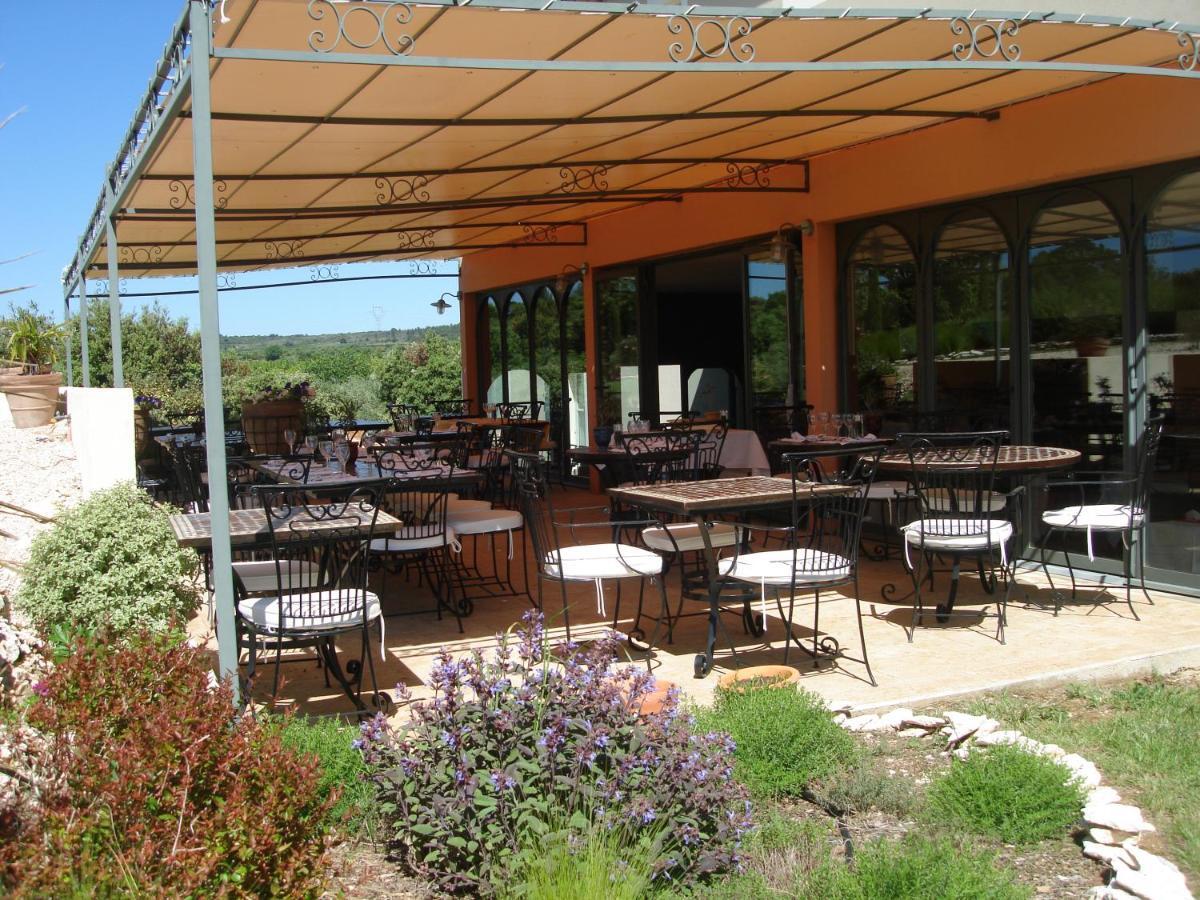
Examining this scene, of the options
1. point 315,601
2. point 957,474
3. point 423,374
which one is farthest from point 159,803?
point 423,374

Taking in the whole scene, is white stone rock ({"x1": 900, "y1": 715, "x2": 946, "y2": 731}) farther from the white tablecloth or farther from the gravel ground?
the white tablecloth

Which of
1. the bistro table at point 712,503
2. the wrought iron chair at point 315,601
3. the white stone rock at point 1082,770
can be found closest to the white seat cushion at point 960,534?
the bistro table at point 712,503

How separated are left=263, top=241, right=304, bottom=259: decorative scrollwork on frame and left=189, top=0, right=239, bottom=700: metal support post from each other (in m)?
7.39

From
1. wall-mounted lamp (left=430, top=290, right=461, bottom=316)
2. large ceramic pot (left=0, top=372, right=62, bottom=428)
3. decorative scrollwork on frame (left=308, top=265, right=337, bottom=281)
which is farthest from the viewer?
wall-mounted lamp (left=430, top=290, right=461, bottom=316)

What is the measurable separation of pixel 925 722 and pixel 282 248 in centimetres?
919

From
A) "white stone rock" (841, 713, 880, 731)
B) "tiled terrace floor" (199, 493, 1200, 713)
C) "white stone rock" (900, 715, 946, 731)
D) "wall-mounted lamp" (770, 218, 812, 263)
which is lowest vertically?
"tiled terrace floor" (199, 493, 1200, 713)

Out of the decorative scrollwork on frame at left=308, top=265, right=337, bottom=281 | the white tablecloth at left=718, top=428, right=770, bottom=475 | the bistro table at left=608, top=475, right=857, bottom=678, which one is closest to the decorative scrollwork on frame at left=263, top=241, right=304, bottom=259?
the decorative scrollwork on frame at left=308, top=265, right=337, bottom=281

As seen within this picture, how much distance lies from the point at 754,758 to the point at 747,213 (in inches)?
277

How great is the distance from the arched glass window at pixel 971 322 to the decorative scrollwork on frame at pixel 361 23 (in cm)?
436

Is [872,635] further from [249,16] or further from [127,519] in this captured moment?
[249,16]

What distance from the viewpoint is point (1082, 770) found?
11.5ft

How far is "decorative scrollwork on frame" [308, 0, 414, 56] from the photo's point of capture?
3809 mm

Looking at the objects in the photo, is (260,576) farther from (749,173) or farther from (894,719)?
(749,173)

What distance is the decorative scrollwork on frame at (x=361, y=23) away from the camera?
150 inches
